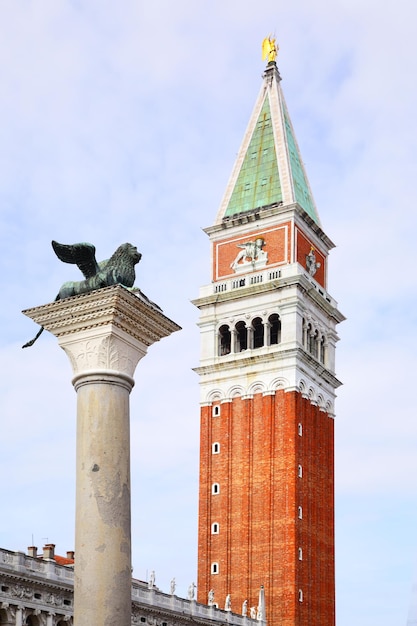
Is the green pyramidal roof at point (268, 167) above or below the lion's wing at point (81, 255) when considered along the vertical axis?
above

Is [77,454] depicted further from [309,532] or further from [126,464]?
[309,532]

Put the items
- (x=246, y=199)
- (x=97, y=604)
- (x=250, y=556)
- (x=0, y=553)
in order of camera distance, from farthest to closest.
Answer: (x=246, y=199), (x=250, y=556), (x=0, y=553), (x=97, y=604)

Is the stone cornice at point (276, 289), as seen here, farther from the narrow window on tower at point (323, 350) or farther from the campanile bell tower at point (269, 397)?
the narrow window on tower at point (323, 350)

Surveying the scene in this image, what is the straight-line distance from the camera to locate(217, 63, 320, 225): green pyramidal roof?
6912 centimetres

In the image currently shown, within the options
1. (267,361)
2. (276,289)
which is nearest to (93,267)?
Result: (267,361)

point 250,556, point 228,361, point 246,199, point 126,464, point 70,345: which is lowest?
point 126,464

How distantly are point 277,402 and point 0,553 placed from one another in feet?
95.1

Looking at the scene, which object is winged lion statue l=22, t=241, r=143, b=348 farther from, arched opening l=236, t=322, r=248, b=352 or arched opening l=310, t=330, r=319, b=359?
arched opening l=310, t=330, r=319, b=359

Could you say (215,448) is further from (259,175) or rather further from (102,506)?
(102,506)

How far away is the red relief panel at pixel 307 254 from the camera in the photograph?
6775 centimetres

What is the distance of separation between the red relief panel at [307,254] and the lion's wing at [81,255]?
178 ft

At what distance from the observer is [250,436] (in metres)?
64.7

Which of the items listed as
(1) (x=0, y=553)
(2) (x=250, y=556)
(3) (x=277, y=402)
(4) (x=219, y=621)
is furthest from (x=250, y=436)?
(1) (x=0, y=553)

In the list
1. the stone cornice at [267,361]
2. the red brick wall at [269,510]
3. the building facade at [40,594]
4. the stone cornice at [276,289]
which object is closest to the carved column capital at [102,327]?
the building facade at [40,594]
